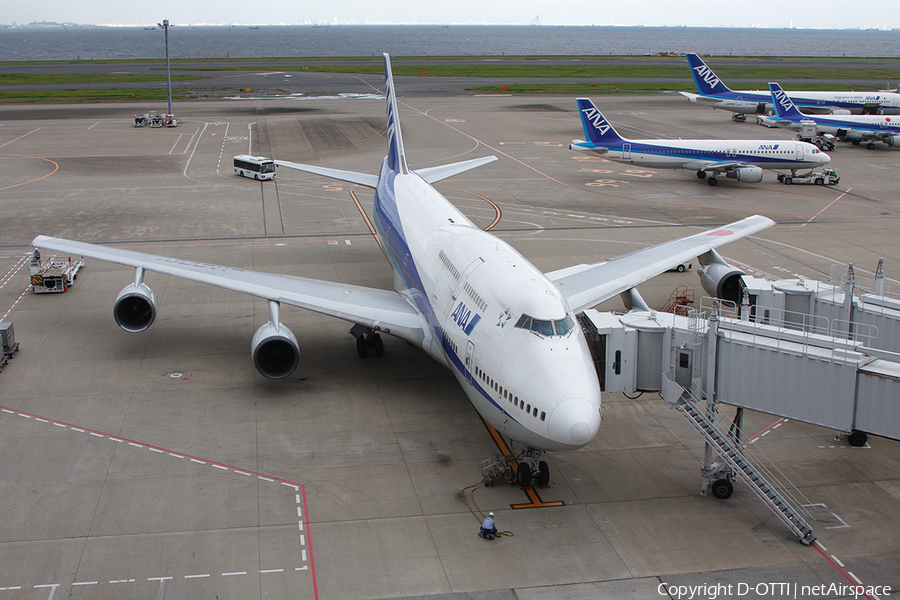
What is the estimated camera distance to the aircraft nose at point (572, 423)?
16938mm

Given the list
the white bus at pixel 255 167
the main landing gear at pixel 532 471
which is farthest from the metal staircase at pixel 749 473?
the white bus at pixel 255 167

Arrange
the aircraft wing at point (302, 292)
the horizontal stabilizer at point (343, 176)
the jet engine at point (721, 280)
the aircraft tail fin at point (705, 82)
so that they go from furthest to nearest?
the aircraft tail fin at point (705, 82), the horizontal stabilizer at point (343, 176), the jet engine at point (721, 280), the aircraft wing at point (302, 292)

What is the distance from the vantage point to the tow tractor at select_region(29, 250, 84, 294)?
34.1 m

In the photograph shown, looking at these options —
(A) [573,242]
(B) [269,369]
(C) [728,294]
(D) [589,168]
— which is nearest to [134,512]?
(B) [269,369]

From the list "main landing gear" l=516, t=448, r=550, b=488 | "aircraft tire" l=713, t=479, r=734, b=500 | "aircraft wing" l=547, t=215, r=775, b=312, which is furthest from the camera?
"aircraft wing" l=547, t=215, r=775, b=312

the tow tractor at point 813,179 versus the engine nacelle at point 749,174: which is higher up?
the engine nacelle at point 749,174

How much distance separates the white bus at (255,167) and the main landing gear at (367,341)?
33858mm

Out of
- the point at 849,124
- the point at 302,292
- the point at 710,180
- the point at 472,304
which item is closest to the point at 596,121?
the point at 710,180

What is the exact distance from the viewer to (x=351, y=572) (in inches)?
645

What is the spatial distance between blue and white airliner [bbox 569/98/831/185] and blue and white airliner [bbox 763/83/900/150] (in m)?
20.2

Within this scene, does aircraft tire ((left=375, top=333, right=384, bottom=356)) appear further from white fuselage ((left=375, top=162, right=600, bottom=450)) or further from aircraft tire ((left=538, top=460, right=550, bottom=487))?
aircraft tire ((left=538, top=460, right=550, bottom=487))

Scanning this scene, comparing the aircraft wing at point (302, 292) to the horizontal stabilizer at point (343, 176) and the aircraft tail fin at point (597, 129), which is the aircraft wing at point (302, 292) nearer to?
the horizontal stabilizer at point (343, 176)

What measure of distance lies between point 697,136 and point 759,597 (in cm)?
7112

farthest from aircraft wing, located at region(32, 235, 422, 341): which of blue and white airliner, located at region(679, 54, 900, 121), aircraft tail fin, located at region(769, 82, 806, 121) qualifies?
blue and white airliner, located at region(679, 54, 900, 121)
